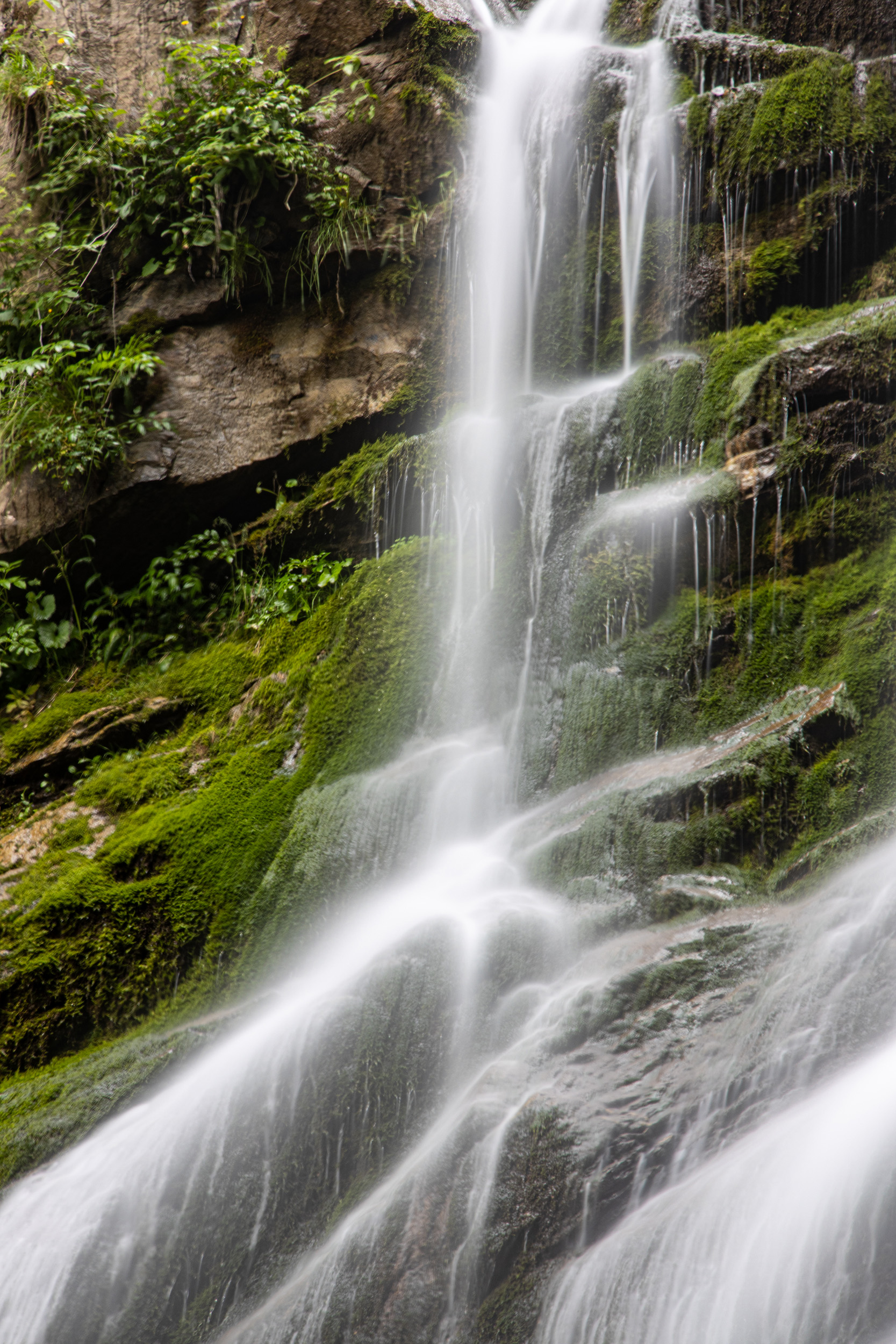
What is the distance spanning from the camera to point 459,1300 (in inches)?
102

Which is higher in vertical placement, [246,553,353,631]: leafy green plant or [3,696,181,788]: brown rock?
[246,553,353,631]: leafy green plant

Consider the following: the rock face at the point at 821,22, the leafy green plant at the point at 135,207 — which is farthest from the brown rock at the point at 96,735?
the rock face at the point at 821,22

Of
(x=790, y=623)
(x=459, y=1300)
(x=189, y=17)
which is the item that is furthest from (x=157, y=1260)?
(x=189, y=17)

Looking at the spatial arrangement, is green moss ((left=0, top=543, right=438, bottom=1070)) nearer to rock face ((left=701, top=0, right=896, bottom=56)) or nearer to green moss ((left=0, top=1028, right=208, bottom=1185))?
green moss ((left=0, top=1028, right=208, bottom=1185))

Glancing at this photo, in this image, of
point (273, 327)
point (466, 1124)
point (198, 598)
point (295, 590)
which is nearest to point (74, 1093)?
point (466, 1124)

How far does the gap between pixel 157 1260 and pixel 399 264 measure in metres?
6.56

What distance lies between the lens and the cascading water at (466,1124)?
2.37m

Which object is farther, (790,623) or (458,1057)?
(790,623)

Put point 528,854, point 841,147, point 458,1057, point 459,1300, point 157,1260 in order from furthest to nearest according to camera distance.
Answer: point 841,147
point 528,854
point 458,1057
point 157,1260
point 459,1300

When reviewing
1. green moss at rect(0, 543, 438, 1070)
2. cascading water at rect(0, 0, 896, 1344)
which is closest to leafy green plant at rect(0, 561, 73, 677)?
green moss at rect(0, 543, 438, 1070)

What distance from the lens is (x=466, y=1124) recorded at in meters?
2.93

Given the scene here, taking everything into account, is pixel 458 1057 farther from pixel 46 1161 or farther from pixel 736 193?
pixel 736 193

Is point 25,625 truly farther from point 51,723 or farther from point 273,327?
point 273,327

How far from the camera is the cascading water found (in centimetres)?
237
